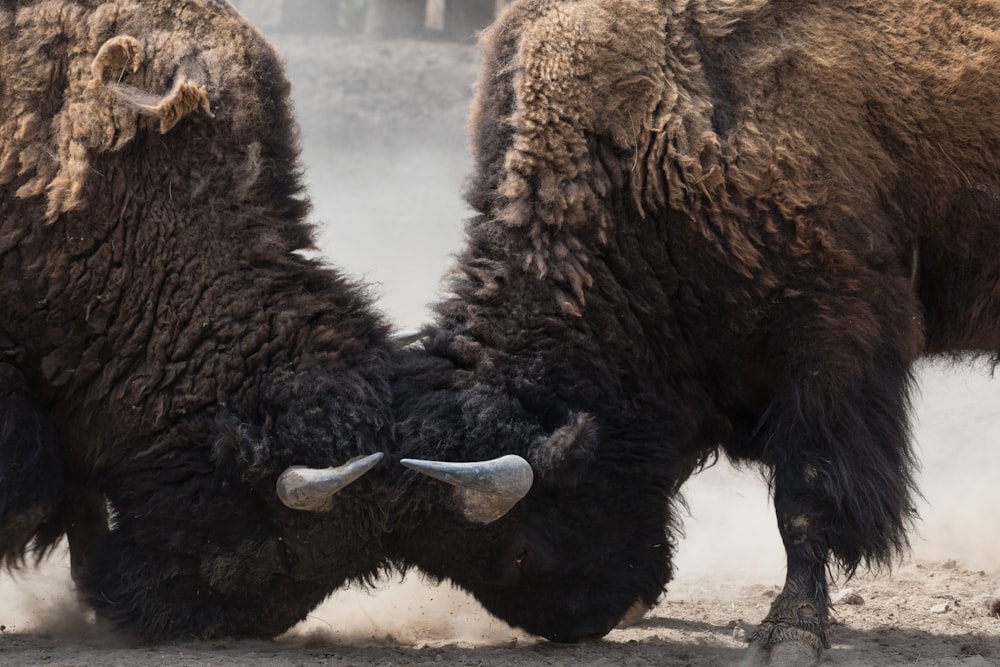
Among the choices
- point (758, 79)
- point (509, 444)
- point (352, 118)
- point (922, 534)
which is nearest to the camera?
point (509, 444)

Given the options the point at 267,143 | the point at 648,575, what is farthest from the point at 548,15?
the point at 648,575

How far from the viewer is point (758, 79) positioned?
4.96 m

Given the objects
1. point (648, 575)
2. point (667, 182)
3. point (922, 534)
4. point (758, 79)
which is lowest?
point (922, 534)

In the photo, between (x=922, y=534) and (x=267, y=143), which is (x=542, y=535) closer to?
(x=267, y=143)

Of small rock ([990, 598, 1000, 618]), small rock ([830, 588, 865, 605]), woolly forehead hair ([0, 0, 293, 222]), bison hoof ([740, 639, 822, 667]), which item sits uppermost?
woolly forehead hair ([0, 0, 293, 222])

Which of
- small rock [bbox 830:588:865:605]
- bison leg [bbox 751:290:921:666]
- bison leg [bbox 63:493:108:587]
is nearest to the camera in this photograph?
bison leg [bbox 751:290:921:666]

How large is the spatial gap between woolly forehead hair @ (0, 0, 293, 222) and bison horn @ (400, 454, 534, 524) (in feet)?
4.62

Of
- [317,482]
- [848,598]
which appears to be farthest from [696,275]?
[848,598]

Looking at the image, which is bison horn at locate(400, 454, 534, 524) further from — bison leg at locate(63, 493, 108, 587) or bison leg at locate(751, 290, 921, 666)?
bison leg at locate(63, 493, 108, 587)

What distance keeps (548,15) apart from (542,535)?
190 centimetres

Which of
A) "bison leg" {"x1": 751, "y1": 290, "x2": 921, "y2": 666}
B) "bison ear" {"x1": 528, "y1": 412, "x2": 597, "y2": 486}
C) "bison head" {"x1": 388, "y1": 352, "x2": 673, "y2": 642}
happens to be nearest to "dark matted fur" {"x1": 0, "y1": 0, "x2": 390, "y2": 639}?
"bison head" {"x1": 388, "y1": 352, "x2": 673, "y2": 642}

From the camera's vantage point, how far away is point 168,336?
4.75 metres

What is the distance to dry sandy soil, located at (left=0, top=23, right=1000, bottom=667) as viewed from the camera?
4.66 metres

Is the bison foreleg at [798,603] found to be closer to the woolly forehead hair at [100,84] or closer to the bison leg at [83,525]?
the woolly forehead hair at [100,84]
